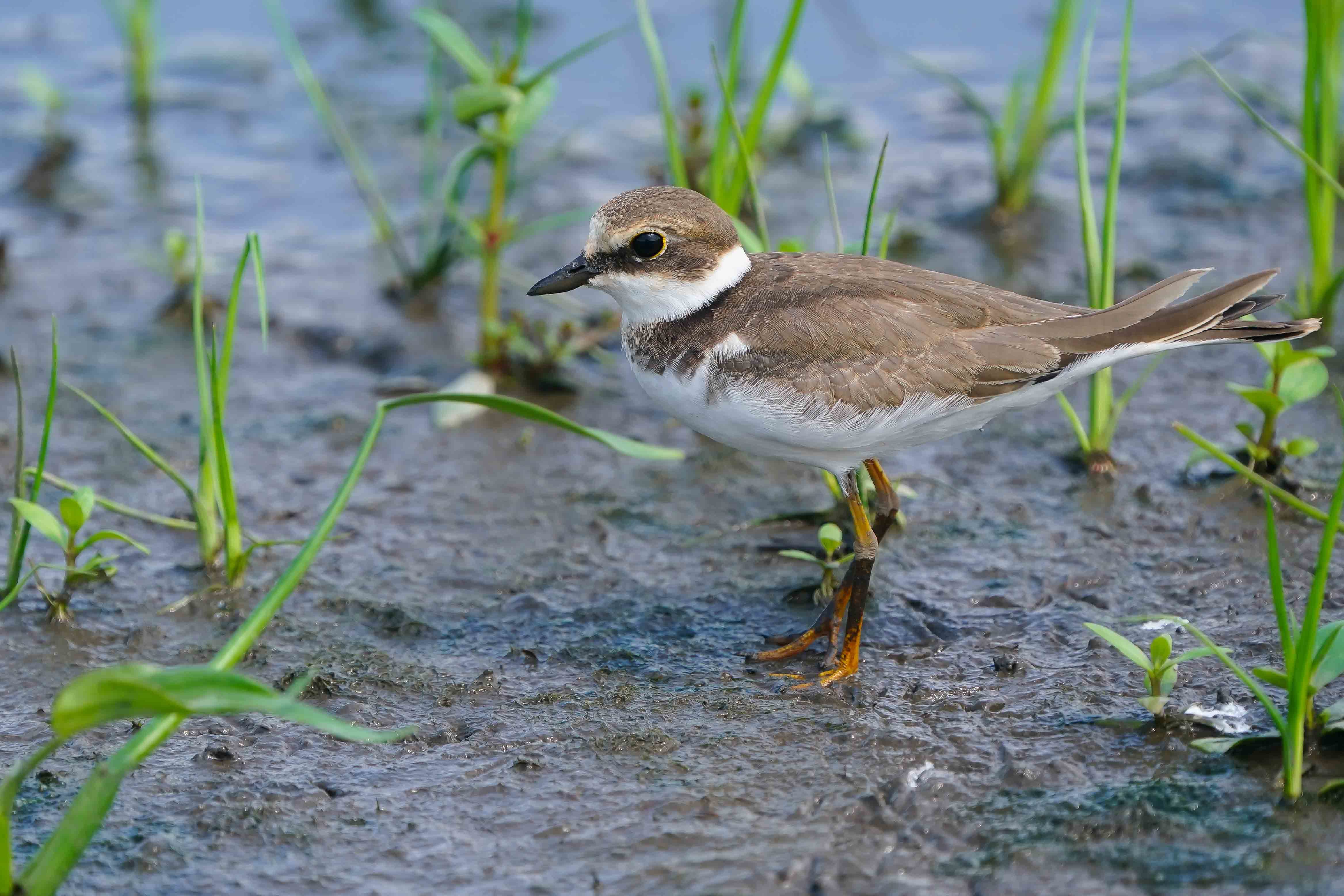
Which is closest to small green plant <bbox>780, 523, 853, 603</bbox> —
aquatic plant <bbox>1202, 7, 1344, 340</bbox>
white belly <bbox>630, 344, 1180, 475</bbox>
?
white belly <bbox>630, 344, 1180, 475</bbox>

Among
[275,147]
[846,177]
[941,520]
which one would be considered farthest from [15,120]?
[941,520]

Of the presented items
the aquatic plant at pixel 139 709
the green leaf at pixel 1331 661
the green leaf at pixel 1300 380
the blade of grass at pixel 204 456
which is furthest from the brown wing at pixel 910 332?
the blade of grass at pixel 204 456

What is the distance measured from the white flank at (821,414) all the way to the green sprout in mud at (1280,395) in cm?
91

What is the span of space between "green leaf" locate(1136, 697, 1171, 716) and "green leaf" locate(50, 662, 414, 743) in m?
2.24

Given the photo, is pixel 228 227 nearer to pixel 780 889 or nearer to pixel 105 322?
pixel 105 322

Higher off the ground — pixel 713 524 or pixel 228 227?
pixel 228 227

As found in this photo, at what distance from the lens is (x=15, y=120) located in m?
9.23

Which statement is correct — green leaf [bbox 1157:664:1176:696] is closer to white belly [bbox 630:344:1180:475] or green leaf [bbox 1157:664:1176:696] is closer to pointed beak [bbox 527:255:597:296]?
→ white belly [bbox 630:344:1180:475]

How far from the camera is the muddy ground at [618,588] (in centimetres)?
364

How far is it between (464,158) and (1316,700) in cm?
402

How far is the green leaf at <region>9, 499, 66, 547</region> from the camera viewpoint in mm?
4457

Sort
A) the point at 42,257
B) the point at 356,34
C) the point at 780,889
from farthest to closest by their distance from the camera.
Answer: the point at 356,34
the point at 42,257
the point at 780,889

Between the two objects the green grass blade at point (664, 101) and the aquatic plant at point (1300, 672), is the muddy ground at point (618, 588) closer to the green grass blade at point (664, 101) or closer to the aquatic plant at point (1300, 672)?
the aquatic plant at point (1300, 672)

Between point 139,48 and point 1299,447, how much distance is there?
24.9 ft
